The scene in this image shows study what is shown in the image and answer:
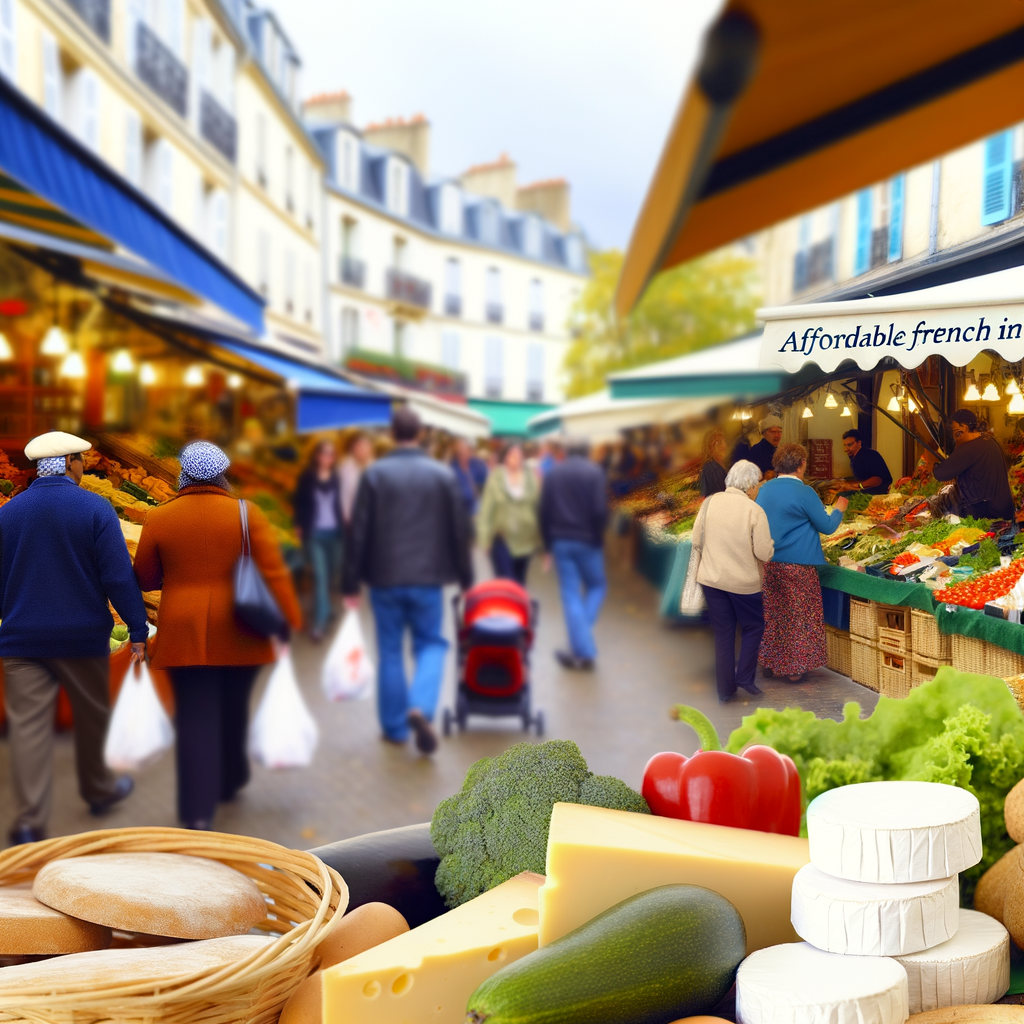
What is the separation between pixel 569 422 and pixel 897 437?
0.40m

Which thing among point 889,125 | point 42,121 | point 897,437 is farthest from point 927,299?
point 42,121

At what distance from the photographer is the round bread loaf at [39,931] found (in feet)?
2.60

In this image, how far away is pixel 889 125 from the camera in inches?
25.5

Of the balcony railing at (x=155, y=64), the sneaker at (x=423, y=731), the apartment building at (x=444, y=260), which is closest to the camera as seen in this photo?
the apartment building at (x=444, y=260)

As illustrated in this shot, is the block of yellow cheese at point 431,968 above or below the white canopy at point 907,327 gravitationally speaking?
below

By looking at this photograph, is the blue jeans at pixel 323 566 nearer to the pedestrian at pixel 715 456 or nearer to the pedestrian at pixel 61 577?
the pedestrian at pixel 61 577

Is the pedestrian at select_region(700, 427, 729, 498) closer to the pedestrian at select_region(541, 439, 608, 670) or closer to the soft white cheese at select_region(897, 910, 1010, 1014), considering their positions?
the pedestrian at select_region(541, 439, 608, 670)

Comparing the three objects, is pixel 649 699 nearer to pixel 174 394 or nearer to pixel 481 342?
pixel 481 342

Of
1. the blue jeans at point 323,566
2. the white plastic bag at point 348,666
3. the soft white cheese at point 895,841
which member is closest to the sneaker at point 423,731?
the white plastic bag at point 348,666

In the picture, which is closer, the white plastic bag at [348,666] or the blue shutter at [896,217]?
the blue shutter at [896,217]

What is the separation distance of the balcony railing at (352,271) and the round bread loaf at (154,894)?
34.6 inches

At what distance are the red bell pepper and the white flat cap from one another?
0.74 meters

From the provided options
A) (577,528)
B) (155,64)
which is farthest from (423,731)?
(155,64)

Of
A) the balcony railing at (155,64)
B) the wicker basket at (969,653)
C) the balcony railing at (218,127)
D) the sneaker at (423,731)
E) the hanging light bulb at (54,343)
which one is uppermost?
the balcony railing at (155,64)
